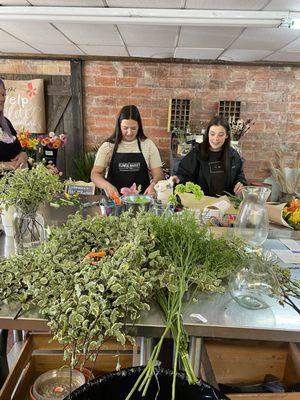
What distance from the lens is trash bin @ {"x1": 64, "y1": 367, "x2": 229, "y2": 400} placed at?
0.93m

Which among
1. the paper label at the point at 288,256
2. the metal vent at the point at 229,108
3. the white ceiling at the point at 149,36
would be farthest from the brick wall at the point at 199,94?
the paper label at the point at 288,256

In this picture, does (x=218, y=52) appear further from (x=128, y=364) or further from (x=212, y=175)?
(x=128, y=364)

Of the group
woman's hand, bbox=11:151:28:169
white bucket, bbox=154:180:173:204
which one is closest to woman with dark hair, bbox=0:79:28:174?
woman's hand, bbox=11:151:28:169

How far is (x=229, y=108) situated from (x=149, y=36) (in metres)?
1.75

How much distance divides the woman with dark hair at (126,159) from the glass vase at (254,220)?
1.24m

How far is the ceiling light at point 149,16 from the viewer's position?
2418 millimetres

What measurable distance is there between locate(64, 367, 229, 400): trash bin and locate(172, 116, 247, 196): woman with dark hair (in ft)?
6.26

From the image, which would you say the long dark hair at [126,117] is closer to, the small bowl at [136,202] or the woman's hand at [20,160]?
the woman's hand at [20,160]

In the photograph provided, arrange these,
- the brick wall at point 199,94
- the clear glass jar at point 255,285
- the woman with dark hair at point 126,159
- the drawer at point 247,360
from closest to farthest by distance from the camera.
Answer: the clear glass jar at point 255,285, the drawer at point 247,360, the woman with dark hair at point 126,159, the brick wall at point 199,94

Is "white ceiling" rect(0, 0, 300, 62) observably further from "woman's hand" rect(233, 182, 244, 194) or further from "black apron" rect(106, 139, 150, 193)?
"woman's hand" rect(233, 182, 244, 194)

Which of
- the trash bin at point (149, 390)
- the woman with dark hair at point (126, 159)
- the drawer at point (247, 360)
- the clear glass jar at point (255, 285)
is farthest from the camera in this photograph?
the woman with dark hair at point (126, 159)

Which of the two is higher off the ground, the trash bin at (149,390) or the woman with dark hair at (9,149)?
the woman with dark hair at (9,149)

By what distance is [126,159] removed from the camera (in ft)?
9.11

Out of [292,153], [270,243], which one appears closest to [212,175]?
[270,243]
